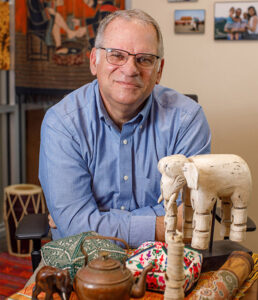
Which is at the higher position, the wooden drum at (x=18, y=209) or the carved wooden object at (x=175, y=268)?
the carved wooden object at (x=175, y=268)

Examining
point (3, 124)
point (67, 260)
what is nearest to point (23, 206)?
point (3, 124)

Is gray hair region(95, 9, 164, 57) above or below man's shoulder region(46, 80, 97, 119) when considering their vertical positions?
above

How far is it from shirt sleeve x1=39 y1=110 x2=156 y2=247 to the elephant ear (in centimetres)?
58

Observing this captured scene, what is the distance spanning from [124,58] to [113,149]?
369 mm

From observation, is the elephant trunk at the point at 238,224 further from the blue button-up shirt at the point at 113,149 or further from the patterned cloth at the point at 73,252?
the blue button-up shirt at the point at 113,149

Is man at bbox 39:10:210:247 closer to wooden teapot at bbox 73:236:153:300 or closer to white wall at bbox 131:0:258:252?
wooden teapot at bbox 73:236:153:300

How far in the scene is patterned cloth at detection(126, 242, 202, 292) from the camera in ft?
3.97

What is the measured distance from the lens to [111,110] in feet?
6.14

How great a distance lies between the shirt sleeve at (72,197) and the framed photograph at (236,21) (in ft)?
4.75

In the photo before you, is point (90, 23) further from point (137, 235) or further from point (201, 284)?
point (201, 284)

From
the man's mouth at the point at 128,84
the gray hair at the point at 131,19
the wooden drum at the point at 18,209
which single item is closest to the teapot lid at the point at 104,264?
the man's mouth at the point at 128,84

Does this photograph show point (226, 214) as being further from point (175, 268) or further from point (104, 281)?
point (104, 281)

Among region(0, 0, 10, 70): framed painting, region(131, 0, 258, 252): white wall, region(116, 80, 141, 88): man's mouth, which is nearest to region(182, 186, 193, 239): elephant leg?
region(116, 80, 141, 88): man's mouth

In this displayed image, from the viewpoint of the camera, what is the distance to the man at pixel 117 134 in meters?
1.72
